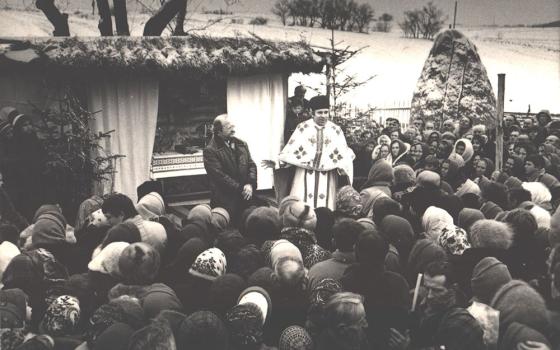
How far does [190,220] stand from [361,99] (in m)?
13.7

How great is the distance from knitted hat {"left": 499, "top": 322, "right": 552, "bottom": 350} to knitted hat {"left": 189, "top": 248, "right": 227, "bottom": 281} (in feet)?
5.91

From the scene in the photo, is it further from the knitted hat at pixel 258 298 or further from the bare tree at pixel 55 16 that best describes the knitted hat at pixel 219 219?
the bare tree at pixel 55 16

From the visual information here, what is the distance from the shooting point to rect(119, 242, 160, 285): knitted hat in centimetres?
369

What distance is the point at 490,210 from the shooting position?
5.02 m

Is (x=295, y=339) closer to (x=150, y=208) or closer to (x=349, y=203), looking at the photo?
(x=349, y=203)

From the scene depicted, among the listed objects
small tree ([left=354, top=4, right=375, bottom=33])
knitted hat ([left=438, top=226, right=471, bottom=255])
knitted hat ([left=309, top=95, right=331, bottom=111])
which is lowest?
knitted hat ([left=438, top=226, right=471, bottom=255])

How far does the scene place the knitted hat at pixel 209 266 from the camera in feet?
12.4

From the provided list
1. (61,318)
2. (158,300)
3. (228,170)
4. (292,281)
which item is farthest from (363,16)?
(61,318)

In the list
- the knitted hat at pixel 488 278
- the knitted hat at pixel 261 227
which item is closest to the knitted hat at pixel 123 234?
the knitted hat at pixel 261 227

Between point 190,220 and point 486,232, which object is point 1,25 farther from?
point 486,232

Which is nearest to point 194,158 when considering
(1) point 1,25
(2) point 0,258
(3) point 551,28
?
(1) point 1,25

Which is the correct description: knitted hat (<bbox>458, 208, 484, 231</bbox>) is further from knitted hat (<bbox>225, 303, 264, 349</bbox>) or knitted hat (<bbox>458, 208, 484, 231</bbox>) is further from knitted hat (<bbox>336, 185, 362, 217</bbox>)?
knitted hat (<bbox>225, 303, 264, 349</bbox>)

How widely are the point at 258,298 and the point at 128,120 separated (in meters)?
6.20

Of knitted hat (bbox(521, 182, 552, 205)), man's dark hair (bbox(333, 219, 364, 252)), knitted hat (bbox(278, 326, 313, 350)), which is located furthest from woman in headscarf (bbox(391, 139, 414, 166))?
knitted hat (bbox(278, 326, 313, 350))
